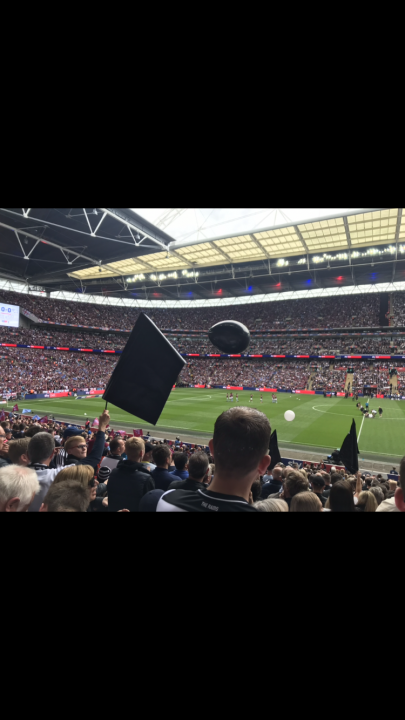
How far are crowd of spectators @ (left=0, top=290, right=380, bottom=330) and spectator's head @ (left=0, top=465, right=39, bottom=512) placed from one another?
6213cm

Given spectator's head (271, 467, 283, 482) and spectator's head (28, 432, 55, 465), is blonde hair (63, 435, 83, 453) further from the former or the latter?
spectator's head (271, 467, 283, 482)

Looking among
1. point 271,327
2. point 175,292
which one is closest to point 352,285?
point 271,327

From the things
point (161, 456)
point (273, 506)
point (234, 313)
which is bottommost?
point (161, 456)

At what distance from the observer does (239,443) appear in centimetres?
213

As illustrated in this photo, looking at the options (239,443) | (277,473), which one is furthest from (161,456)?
(239,443)

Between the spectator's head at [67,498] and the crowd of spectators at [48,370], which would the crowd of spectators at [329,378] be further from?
the spectator's head at [67,498]

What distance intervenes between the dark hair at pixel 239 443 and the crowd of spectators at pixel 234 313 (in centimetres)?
6201

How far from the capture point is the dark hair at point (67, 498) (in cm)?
221

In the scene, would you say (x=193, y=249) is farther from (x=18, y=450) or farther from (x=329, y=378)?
(x=18, y=450)

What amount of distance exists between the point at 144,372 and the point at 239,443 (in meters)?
2.13

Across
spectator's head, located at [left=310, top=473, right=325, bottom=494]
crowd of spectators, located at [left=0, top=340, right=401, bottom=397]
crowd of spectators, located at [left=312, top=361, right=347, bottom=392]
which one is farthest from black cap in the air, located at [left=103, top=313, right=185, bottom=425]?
crowd of spectators, located at [left=312, top=361, right=347, bottom=392]

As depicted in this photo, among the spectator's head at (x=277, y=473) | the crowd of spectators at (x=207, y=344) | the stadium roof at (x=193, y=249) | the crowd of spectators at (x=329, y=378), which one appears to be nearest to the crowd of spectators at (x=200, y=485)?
the spectator's head at (x=277, y=473)
